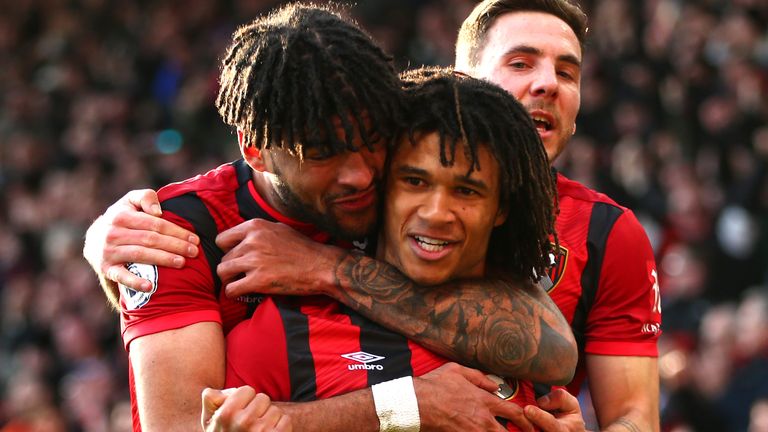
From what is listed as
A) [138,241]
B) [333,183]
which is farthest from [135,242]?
[333,183]

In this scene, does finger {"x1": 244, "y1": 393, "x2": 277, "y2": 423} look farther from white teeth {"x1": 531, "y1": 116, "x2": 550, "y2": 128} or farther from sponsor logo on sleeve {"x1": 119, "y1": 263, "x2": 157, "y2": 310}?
white teeth {"x1": 531, "y1": 116, "x2": 550, "y2": 128}

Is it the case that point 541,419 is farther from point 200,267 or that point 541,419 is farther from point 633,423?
point 200,267

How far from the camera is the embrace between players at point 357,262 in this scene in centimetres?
352

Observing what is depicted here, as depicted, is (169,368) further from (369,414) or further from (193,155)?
(193,155)

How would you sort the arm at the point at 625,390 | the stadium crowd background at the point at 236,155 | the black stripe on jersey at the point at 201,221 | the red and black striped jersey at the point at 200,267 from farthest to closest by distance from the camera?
the stadium crowd background at the point at 236,155, the arm at the point at 625,390, the black stripe on jersey at the point at 201,221, the red and black striped jersey at the point at 200,267

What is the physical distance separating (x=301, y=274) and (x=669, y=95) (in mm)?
6187

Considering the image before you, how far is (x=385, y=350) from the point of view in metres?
3.59

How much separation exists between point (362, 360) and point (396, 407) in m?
0.18

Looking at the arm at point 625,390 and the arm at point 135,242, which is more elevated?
the arm at point 135,242

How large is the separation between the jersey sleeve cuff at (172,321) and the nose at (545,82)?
1519mm

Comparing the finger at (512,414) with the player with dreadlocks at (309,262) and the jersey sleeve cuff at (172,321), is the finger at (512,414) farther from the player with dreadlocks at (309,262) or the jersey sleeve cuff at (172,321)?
the jersey sleeve cuff at (172,321)

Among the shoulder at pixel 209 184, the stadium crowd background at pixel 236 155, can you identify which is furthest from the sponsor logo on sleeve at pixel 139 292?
the stadium crowd background at pixel 236 155

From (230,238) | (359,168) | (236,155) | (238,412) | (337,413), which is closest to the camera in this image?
(238,412)

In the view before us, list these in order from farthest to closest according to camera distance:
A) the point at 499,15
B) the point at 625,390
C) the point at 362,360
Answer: the point at 499,15
the point at 625,390
the point at 362,360
